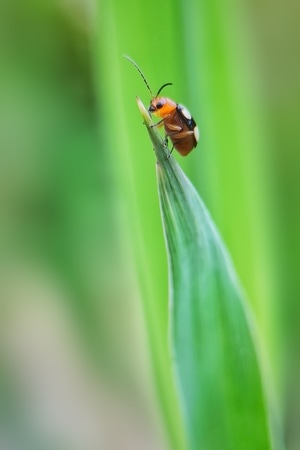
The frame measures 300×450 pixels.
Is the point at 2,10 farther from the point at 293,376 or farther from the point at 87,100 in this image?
the point at 293,376

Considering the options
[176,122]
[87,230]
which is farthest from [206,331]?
[87,230]

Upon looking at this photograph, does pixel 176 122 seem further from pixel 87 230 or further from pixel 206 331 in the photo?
pixel 87 230

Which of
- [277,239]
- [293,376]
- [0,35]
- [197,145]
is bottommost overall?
[293,376]

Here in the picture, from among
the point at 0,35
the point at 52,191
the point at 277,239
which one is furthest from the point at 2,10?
the point at 277,239

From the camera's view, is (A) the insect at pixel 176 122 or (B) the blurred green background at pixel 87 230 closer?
(A) the insect at pixel 176 122

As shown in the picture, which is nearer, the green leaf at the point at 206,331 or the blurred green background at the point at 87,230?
the green leaf at the point at 206,331

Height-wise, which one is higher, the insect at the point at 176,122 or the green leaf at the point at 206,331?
the insect at the point at 176,122
